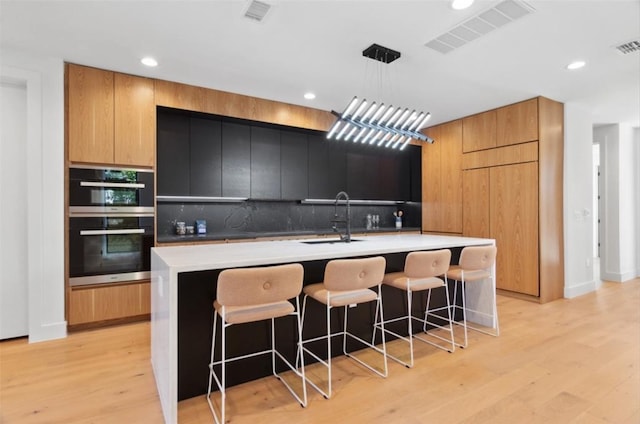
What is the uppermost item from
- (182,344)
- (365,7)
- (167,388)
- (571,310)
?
(365,7)

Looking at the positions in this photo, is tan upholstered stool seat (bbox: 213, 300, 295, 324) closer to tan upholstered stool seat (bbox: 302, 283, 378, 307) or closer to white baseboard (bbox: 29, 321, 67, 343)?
tan upholstered stool seat (bbox: 302, 283, 378, 307)

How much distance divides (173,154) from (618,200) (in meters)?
6.92

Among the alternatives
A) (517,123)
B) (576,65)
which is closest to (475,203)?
(517,123)

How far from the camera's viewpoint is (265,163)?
4.46 m

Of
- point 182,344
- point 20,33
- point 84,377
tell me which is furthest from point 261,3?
point 84,377

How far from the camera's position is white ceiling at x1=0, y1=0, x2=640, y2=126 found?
7.70 ft

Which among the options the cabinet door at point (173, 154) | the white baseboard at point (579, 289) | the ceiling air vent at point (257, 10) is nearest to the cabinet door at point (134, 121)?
the cabinet door at point (173, 154)

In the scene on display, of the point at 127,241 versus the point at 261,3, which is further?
the point at 127,241

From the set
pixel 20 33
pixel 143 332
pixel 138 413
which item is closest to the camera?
pixel 138 413

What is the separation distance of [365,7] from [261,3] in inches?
29.0

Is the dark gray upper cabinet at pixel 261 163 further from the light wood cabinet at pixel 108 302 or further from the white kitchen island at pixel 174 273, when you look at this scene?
the white kitchen island at pixel 174 273

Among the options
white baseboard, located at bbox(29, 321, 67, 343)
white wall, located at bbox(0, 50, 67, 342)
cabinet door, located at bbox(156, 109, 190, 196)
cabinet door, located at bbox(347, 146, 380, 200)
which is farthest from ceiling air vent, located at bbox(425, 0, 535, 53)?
white baseboard, located at bbox(29, 321, 67, 343)

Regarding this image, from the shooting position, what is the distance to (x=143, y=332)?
3180mm

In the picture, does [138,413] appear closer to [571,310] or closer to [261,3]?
[261,3]
